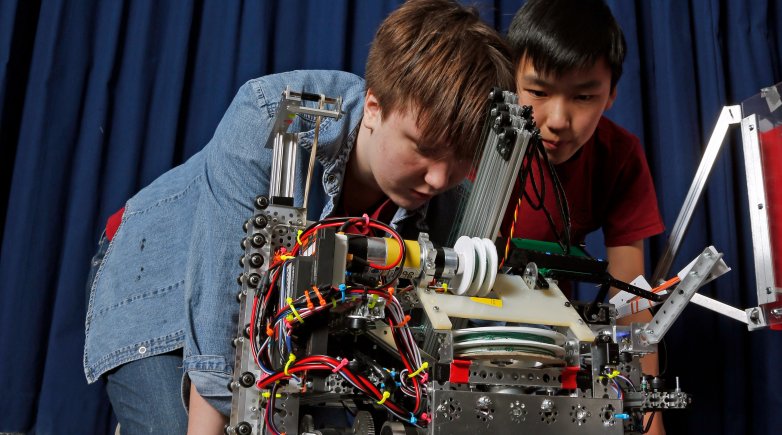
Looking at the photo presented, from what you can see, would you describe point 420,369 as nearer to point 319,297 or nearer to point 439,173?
point 319,297

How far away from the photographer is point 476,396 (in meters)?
0.68

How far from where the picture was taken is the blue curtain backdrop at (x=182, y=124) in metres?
1.70

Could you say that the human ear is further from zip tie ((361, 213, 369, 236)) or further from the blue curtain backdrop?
the blue curtain backdrop

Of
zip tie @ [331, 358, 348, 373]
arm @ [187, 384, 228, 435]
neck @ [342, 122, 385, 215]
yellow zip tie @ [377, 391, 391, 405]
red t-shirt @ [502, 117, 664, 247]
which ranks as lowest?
arm @ [187, 384, 228, 435]

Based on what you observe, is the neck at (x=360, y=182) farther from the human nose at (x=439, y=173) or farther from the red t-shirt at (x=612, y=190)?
the red t-shirt at (x=612, y=190)

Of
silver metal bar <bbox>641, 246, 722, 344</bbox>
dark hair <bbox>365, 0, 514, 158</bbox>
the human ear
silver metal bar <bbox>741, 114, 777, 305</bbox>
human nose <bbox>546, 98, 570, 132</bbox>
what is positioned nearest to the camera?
silver metal bar <bbox>641, 246, 722, 344</bbox>

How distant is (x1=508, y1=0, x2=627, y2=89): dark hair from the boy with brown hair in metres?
0.41

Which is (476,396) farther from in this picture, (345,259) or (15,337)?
(15,337)

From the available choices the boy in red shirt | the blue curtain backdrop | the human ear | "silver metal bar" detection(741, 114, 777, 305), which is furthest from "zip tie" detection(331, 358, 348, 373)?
the blue curtain backdrop

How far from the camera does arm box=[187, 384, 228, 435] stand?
96 centimetres

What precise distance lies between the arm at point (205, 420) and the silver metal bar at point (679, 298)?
20.8 inches

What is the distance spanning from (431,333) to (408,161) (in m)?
0.30

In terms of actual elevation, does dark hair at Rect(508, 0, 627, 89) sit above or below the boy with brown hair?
above

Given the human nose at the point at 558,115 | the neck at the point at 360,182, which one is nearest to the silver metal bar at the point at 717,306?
the human nose at the point at 558,115
